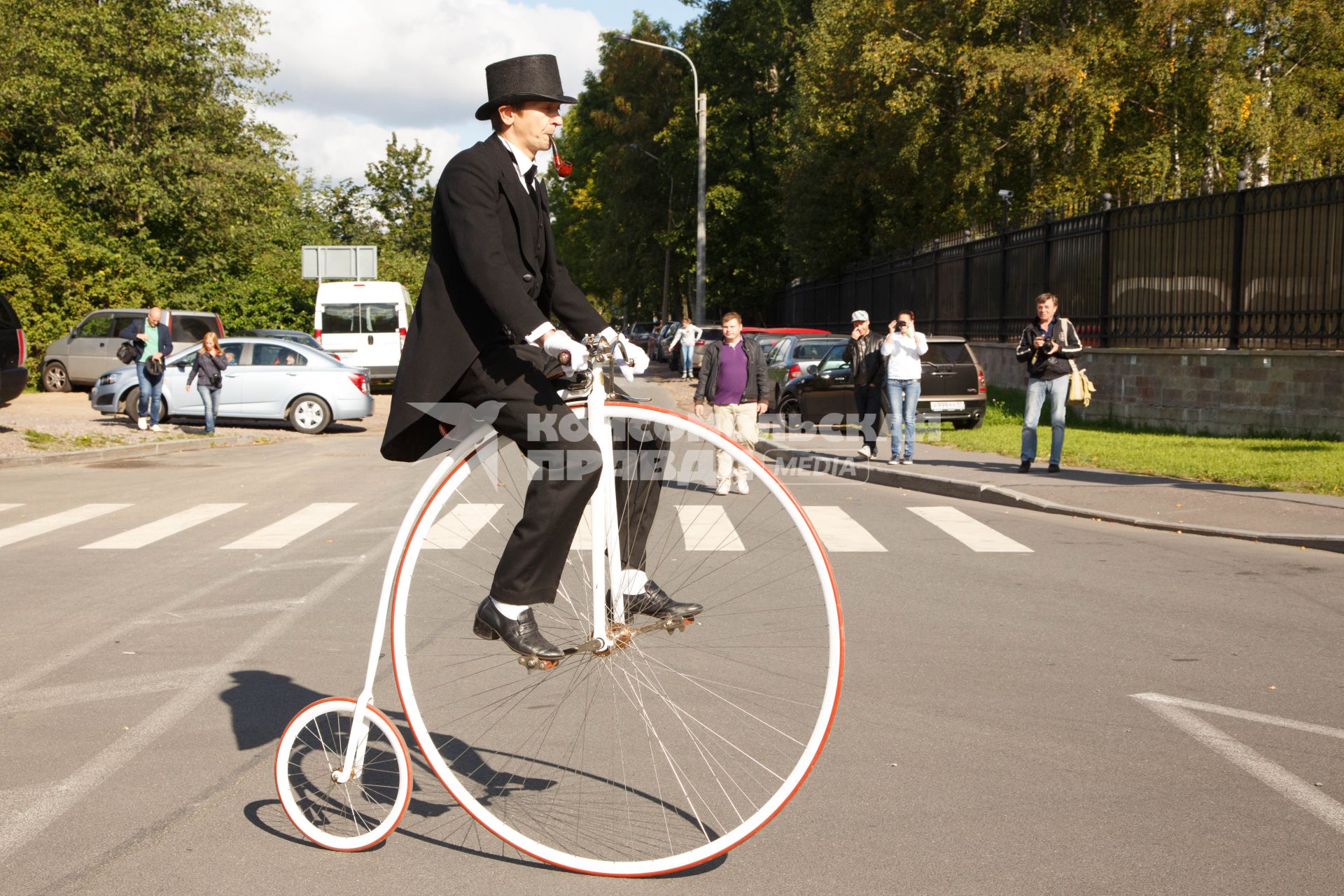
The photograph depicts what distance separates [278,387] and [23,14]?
2500 centimetres

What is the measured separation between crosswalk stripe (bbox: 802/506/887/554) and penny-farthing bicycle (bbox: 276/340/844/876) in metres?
4.37

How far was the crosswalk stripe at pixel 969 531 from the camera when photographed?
1054 centimetres

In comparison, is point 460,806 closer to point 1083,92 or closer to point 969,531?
point 969,531

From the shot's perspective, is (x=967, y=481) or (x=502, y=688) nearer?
(x=502, y=688)

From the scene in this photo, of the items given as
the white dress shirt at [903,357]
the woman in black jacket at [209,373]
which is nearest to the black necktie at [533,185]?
the white dress shirt at [903,357]

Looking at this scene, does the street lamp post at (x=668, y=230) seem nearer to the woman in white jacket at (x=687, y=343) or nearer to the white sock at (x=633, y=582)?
the woman in white jacket at (x=687, y=343)

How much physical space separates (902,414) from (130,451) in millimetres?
11064

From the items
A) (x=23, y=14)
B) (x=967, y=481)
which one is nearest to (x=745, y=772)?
Result: (x=967, y=481)

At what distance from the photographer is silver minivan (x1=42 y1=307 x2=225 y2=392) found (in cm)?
3148

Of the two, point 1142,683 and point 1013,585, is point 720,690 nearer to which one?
point 1142,683

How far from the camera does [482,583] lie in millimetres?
5164

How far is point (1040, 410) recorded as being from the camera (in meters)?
15.6

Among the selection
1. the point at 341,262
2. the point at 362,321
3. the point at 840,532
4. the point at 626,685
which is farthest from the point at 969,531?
the point at 341,262

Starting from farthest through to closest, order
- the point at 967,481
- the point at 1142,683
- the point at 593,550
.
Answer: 1. the point at 967,481
2. the point at 1142,683
3. the point at 593,550
